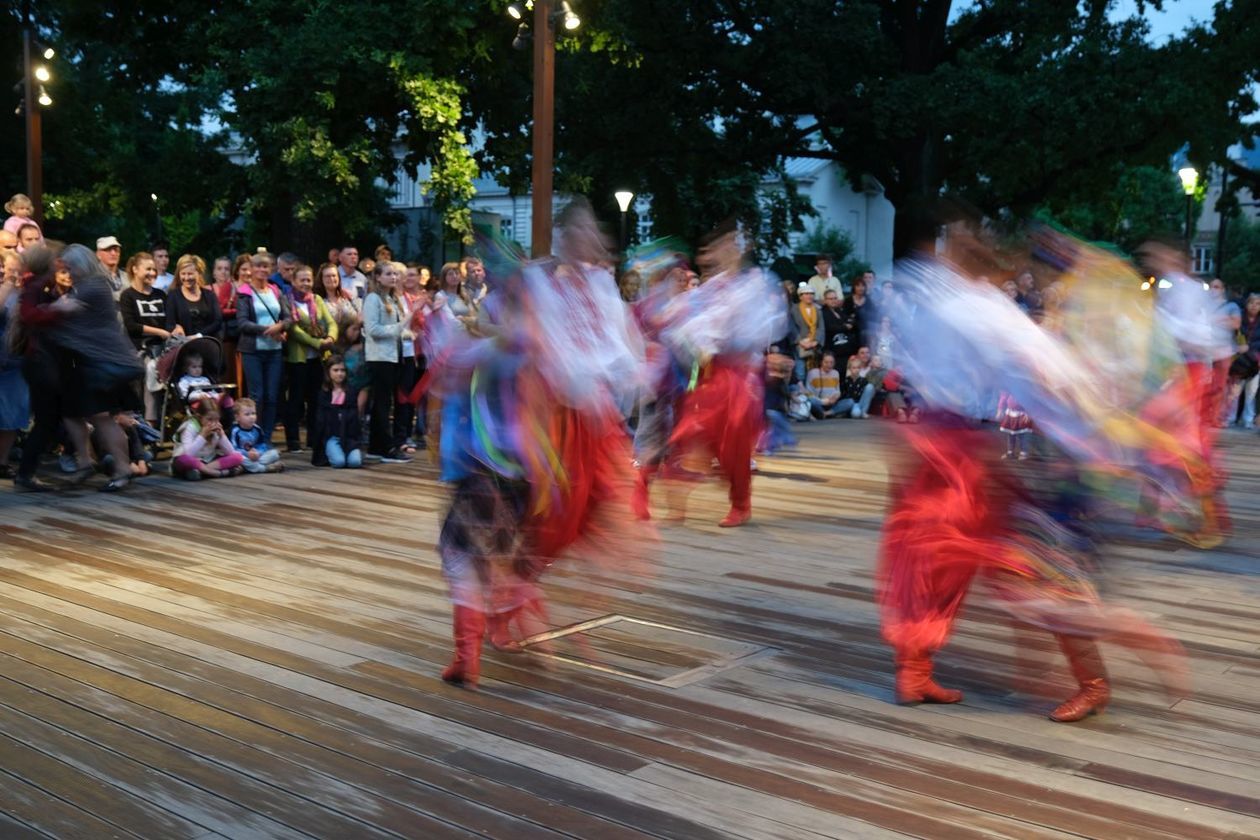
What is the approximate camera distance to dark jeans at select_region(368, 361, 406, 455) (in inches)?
493

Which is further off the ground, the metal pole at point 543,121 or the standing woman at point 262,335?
the metal pole at point 543,121

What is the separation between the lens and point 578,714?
16.1 feet

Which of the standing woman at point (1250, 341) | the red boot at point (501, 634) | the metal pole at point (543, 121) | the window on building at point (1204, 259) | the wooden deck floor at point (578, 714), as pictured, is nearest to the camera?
the wooden deck floor at point (578, 714)

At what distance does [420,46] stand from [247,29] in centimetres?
248

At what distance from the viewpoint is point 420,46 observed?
1795cm

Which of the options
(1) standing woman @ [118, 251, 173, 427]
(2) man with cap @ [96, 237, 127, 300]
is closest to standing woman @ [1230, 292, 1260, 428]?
(1) standing woman @ [118, 251, 173, 427]

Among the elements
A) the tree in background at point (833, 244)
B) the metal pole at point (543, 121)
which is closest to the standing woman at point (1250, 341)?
the metal pole at point (543, 121)

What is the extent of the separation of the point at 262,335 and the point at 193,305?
660 millimetres

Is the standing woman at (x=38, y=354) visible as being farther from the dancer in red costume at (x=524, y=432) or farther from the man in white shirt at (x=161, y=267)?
the dancer in red costume at (x=524, y=432)

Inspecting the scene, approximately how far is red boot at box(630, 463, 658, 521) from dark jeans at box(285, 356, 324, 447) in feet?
14.0

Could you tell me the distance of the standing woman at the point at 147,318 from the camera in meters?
11.8

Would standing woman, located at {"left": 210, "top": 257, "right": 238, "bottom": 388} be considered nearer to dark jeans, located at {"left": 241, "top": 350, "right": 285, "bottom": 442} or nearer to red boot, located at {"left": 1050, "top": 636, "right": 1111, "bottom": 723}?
dark jeans, located at {"left": 241, "top": 350, "right": 285, "bottom": 442}

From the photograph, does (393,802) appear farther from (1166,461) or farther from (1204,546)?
(1204,546)

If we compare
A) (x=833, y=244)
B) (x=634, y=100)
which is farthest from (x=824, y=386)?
(x=833, y=244)
